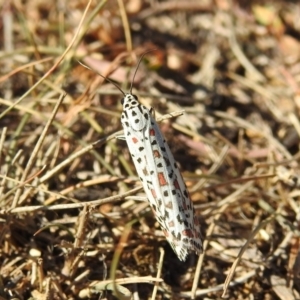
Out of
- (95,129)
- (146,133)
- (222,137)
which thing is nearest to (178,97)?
(222,137)

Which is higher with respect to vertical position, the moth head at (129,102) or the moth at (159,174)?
the moth head at (129,102)

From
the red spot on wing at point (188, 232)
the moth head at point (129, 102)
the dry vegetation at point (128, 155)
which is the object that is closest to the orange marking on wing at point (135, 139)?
the moth head at point (129, 102)

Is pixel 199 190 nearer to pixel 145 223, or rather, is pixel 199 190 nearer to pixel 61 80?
pixel 145 223

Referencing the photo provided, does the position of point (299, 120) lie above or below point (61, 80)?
below

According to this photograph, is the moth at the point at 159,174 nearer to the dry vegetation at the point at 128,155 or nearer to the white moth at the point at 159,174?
the white moth at the point at 159,174

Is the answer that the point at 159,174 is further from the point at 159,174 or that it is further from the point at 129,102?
the point at 129,102

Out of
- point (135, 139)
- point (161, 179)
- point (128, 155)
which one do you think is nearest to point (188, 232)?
point (161, 179)

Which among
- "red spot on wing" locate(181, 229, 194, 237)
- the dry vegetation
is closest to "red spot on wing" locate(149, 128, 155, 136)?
the dry vegetation
